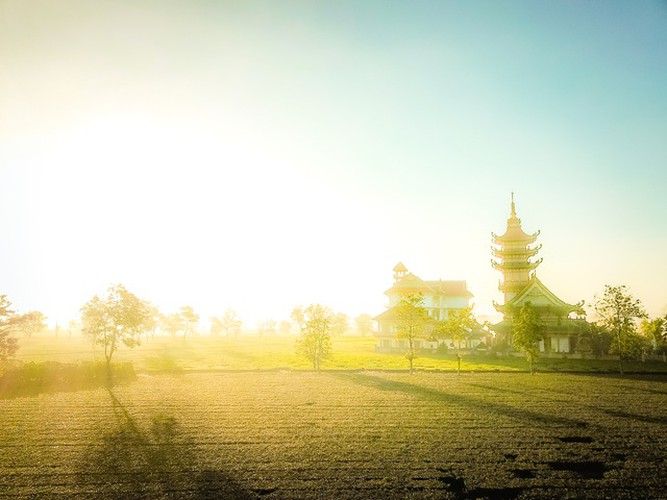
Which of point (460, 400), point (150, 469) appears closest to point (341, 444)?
point (150, 469)

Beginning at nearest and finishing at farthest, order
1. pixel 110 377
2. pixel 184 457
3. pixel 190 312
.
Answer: pixel 184 457 → pixel 110 377 → pixel 190 312

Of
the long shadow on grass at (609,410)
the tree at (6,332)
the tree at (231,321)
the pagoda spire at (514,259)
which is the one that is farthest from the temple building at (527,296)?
the tree at (231,321)

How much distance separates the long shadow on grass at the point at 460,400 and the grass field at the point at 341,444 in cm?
16

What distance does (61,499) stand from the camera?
503 inches

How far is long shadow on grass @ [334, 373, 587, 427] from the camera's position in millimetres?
21672

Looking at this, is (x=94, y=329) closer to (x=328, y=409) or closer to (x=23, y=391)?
(x=23, y=391)

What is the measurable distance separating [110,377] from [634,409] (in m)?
46.8

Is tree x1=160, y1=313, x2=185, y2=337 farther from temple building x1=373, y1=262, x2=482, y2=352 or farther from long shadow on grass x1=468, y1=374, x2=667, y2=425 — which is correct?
long shadow on grass x1=468, y1=374, x2=667, y2=425

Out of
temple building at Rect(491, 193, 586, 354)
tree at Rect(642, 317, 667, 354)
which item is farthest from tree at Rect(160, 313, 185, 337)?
tree at Rect(642, 317, 667, 354)

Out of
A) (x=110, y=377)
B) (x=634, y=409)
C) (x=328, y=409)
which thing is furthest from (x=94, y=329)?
(x=634, y=409)

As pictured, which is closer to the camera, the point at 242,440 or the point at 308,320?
the point at 242,440

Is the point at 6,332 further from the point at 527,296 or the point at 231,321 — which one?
the point at 231,321

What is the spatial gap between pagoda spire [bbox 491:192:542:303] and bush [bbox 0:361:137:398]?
207 feet

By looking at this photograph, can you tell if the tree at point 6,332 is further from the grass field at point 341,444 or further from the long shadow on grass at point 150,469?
the long shadow on grass at point 150,469
